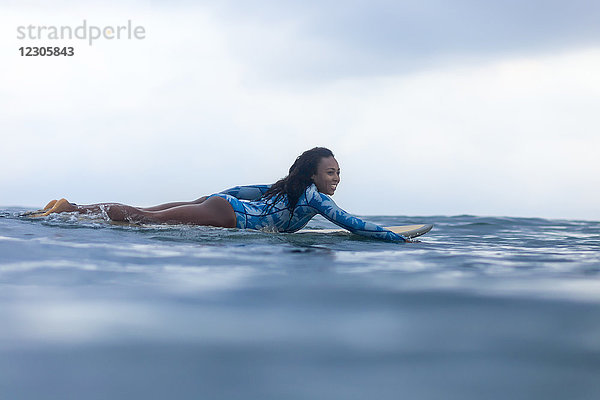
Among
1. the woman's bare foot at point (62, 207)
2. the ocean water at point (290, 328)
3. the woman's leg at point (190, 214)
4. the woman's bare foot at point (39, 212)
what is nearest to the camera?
the ocean water at point (290, 328)

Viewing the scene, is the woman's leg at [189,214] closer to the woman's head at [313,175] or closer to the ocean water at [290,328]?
the woman's head at [313,175]

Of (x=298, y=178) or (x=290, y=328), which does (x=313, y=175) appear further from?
(x=290, y=328)

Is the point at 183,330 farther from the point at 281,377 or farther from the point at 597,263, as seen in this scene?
the point at 597,263

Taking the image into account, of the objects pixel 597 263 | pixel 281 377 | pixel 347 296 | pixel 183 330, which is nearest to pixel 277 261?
pixel 347 296

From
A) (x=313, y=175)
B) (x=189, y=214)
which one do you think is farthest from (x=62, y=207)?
(x=313, y=175)

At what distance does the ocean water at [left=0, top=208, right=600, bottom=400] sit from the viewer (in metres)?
1.56

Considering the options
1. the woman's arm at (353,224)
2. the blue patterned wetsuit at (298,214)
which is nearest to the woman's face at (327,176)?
the blue patterned wetsuit at (298,214)

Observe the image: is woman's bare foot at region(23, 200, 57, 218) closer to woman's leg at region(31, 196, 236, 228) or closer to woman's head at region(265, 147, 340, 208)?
woman's leg at region(31, 196, 236, 228)

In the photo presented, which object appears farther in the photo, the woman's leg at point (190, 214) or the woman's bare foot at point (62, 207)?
the woman's bare foot at point (62, 207)

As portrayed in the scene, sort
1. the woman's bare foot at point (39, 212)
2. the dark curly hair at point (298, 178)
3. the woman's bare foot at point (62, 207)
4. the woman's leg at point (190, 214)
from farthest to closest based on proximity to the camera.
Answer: the woman's bare foot at point (39, 212)
the woman's bare foot at point (62, 207)
the dark curly hair at point (298, 178)
the woman's leg at point (190, 214)

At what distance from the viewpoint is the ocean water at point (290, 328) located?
1558 millimetres

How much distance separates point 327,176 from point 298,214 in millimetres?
492

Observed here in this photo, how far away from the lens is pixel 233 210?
546cm

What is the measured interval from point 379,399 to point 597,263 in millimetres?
3182
